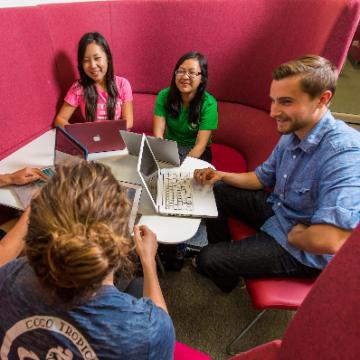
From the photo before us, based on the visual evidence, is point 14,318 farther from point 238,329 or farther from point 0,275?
point 238,329

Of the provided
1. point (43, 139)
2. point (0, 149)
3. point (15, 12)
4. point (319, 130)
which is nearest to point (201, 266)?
point (319, 130)

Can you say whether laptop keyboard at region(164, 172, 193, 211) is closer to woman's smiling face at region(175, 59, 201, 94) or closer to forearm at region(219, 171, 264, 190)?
forearm at region(219, 171, 264, 190)

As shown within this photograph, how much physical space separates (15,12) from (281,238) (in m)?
1.87

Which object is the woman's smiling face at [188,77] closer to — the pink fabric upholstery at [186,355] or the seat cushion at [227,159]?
the seat cushion at [227,159]

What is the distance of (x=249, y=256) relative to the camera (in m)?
1.28

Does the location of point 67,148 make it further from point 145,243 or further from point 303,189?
point 303,189

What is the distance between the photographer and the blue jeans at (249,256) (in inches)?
48.7

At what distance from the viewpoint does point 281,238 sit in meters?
1.32

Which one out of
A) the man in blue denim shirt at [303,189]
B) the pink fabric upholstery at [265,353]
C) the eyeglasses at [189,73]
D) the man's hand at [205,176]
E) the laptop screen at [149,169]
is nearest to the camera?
the pink fabric upholstery at [265,353]

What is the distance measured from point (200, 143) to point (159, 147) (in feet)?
1.74

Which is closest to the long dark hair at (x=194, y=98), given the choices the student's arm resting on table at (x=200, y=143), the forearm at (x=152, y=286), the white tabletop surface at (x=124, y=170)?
the student's arm resting on table at (x=200, y=143)

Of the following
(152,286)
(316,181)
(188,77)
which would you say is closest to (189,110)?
(188,77)

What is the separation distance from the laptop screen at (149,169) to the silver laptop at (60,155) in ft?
0.77

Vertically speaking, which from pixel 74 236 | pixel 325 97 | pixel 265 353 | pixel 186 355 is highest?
pixel 325 97
